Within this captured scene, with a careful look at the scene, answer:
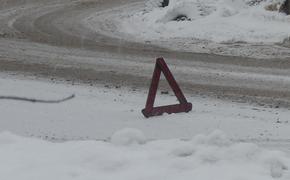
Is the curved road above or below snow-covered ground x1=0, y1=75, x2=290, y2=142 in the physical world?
below

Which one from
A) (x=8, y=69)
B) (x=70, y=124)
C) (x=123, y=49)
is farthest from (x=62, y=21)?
(x=70, y=124)

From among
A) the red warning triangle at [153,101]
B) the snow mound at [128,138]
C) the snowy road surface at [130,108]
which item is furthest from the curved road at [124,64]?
the snow mound at [128,138]

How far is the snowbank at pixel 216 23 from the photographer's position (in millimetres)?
15521

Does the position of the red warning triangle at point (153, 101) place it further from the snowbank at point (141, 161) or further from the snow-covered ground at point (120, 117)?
the snowbank at point (141, 161)

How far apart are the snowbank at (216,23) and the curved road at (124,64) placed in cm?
169

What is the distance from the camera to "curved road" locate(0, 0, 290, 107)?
10.2 meters

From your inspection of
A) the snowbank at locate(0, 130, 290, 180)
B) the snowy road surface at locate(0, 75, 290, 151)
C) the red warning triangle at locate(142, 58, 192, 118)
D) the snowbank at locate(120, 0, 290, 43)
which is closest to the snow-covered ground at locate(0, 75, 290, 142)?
the snowy road surface at locate(0, 75, 290, 151)

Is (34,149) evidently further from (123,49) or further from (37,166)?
(123,49)

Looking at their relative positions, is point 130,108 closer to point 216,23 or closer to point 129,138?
point 129,138

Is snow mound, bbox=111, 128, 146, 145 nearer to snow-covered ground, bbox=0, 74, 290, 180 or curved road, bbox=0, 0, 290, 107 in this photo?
snow-covered ground, bbox=0, 74, 290, 180

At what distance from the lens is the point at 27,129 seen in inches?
299

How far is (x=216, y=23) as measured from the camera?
16.6 metres

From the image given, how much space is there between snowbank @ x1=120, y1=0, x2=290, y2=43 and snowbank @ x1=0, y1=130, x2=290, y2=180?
953 cm

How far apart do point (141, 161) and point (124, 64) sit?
21.6 feet
